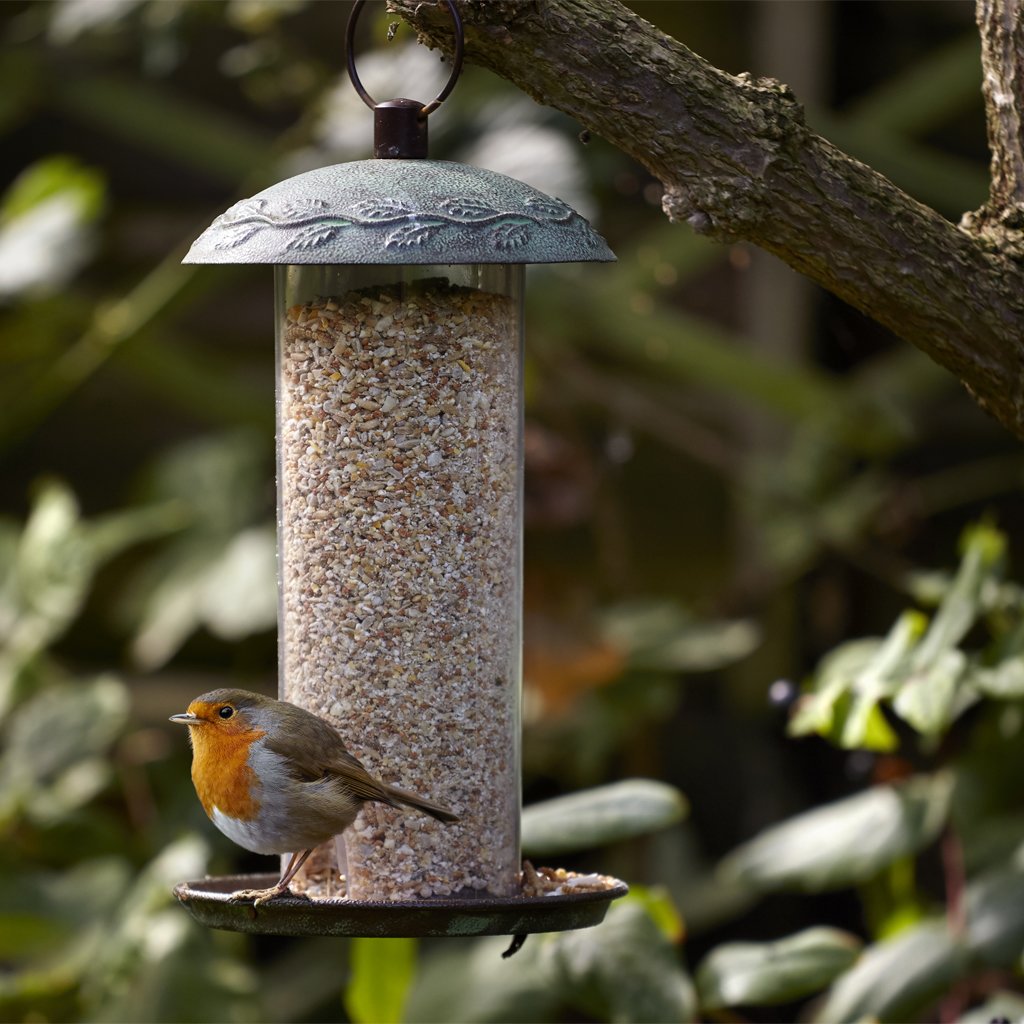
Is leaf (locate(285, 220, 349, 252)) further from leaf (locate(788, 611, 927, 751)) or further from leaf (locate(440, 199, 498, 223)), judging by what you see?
leaf (locate(788, 611, 927, 751))

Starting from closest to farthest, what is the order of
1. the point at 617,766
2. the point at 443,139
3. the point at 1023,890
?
the point at 1023,890 → the point at 443,139 → the point at 617,766

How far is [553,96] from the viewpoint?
1.71 metres

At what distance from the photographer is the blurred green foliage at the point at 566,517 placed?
9.79ft

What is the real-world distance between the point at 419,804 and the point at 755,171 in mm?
812

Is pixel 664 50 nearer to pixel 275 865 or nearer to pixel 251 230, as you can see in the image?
pixel 251 230

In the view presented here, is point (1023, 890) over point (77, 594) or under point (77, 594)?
under

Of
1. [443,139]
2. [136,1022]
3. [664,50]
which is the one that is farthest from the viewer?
[443,139]

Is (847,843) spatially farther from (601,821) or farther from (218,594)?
(218,594)

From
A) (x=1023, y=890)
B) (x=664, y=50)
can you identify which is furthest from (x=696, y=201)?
(x=1023, y=890)

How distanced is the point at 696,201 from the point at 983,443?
3195 mm

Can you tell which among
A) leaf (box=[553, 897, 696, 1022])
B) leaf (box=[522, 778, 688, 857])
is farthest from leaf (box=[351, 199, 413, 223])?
leaf (box=[553, 897, 696, 1022])

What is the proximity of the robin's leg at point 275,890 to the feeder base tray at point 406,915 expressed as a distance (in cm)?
1

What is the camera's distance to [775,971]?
2289 mm

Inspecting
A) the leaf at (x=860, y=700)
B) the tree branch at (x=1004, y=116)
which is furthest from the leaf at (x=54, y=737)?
the tree branch at (x=1004, y=116)
